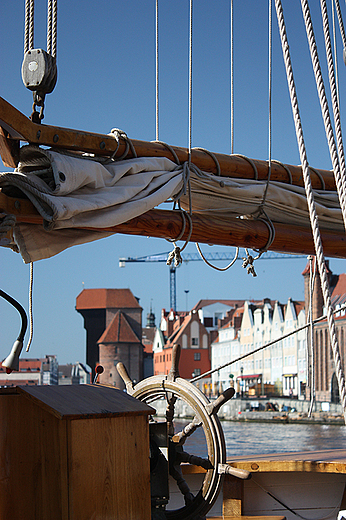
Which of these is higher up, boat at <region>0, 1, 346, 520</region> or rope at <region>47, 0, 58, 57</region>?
rope at <region>47, 0, 58, 57</region>

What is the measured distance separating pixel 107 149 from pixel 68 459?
1734mm

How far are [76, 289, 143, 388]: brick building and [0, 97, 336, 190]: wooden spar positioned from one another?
52626mm

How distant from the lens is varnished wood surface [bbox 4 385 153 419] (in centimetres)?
211

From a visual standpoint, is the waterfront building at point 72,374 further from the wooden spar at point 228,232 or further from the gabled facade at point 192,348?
the wooden spar at point 228,232

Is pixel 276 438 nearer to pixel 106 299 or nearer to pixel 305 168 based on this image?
pixel 305 168

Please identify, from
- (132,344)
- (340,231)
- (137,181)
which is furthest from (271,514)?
(132,344)

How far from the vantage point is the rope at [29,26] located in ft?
10.6

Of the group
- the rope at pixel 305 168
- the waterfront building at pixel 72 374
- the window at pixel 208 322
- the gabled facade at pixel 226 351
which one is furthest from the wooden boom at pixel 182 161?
the waterfront building at pixel 72 374

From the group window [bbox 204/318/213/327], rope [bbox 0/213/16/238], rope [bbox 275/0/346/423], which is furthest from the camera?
window [bbox 204/318/213/327]

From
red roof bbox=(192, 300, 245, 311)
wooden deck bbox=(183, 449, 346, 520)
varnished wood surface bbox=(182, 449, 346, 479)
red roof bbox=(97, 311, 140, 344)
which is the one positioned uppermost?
red roof bbox=(192, 300, 245, 311)

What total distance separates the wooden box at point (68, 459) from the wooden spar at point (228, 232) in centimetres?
97

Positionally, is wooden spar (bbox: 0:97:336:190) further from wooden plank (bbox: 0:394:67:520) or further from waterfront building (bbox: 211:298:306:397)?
waterfront building (bbox: 211:298:306:397)

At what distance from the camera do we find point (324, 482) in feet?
13.2

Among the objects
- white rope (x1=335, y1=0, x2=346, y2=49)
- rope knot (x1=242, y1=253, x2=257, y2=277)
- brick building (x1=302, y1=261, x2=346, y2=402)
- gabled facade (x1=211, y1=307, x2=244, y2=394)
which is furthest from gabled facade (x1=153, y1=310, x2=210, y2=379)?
white rope (x1=335, y1=0, x2=346, y2=49)
